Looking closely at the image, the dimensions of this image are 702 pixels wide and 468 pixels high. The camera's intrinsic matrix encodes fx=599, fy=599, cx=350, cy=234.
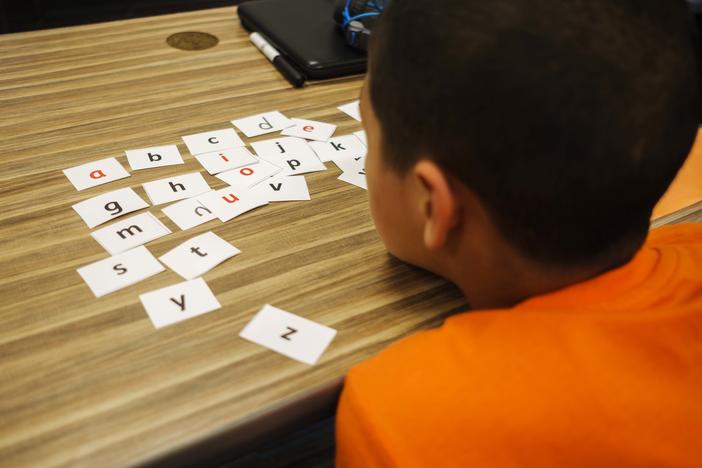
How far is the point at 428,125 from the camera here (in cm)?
54

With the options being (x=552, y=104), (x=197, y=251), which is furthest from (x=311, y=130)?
(x=552, y=104)

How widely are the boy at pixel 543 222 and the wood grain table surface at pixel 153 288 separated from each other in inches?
3.6

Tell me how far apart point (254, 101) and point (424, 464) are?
70 centimetres

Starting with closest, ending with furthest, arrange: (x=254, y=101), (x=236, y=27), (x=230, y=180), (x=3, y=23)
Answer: (x=230, y=180) → (x=254, y=101) → (x=236, y=27) → (x=3, y=23)

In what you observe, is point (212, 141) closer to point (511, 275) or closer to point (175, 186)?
point (175, 186)

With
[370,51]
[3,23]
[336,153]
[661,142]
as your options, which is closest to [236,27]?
[336,153]

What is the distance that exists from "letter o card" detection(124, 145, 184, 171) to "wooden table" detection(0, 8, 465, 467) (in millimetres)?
15

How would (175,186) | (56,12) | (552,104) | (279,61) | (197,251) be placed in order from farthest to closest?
(56,12)
(279,61)
(175,186)
(197,251)
(552,104)

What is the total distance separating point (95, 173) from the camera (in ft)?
2.66

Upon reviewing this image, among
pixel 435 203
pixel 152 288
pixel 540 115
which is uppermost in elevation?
pixel 540 115

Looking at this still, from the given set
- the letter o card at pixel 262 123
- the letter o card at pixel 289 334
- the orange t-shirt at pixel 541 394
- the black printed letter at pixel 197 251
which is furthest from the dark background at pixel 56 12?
the orange t-shirt at pixel 541 394

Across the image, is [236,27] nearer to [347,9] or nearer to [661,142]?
[347,9]

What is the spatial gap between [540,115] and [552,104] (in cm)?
1

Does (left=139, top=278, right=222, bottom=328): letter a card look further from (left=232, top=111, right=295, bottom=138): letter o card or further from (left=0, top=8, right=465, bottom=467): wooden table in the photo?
(left=232, top=111, right=295, bottom=138): letter o card
